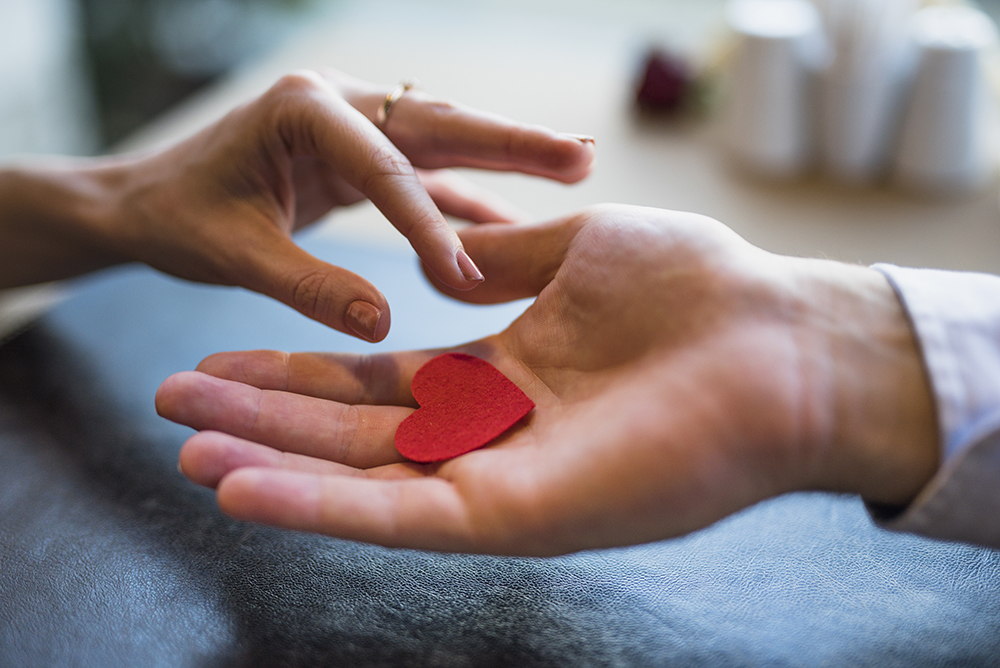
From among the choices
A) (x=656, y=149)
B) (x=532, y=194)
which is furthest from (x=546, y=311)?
(x=656, y=149)

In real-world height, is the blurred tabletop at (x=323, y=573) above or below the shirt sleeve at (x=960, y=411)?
below

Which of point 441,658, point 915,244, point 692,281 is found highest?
point 692,281

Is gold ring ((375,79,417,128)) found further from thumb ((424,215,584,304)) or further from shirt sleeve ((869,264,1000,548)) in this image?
shirt sleeve ((869,264,1000,548))

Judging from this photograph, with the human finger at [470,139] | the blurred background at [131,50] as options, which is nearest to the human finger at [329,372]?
the human finger at [470,139]

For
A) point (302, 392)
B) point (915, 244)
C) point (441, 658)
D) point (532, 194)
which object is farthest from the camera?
point (532, 194)

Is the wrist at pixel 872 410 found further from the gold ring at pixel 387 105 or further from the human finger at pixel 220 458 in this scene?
the gold ring at pixel 387 105

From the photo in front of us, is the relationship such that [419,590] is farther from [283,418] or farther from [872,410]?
[872,410]

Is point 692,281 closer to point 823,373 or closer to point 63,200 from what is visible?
point 823,373
